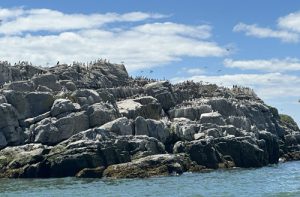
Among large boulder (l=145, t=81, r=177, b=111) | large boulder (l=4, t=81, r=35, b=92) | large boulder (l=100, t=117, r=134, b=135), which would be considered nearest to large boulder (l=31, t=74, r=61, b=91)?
large boulder (l=4, t=81, r=35, b=92)

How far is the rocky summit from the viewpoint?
270ft

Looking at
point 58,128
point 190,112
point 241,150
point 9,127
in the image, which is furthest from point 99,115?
point 241,150

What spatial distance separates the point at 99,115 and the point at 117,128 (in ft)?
19.6

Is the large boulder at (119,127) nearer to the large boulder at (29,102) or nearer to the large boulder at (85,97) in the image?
the large boulder at (85,97)

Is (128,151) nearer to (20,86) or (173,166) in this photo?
(173,166)

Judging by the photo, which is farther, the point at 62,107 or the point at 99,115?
the point at 62,107

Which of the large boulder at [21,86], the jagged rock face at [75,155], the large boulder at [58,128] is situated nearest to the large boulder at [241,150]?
the jagged rock face at [75,155]

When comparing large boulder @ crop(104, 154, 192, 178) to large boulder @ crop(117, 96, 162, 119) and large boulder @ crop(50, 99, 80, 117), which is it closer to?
large boulder @ crop(50, 99, 80, 117)

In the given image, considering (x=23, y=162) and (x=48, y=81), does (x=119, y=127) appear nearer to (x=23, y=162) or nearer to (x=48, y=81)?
(x=23, y=162)

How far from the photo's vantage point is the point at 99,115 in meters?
95.9

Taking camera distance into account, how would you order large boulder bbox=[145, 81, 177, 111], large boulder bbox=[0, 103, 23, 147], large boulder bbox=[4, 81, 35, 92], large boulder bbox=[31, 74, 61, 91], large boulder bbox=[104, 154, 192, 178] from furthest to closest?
large boulder bbox=[145, 81, 177, 111] < large boulder bbox=[31, 74, 61, 91] < large boulder bbox=[4, 81, 35, 92] < large boulder bbox=[0, 103, 23, 147] < large boulder bbox=[104, 154, 192, 178]

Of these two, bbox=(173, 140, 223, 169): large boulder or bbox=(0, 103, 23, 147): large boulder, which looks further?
bbox=(0, 103, 23, 147): large boulder

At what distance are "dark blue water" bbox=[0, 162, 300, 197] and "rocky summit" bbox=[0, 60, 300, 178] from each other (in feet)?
18.1

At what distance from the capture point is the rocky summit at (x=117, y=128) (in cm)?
8219
